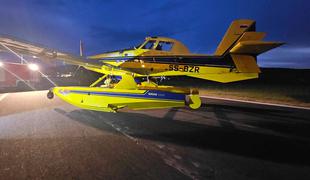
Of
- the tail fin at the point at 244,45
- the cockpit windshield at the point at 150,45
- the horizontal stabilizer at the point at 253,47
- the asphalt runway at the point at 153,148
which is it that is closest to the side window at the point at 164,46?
the cockpit windshield at the point at 150,45

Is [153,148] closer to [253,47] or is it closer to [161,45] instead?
[253,47]

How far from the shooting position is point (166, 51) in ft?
27.3

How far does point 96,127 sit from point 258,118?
520cm

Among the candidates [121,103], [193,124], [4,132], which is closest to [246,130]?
[193,124]

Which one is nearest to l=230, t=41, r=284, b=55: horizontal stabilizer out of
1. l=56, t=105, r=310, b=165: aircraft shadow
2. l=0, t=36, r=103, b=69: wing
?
l=56, t=105, r=310, b=165: aircraft shadow

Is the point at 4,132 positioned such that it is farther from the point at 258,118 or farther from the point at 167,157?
the point at 258,118

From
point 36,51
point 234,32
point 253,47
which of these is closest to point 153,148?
point 253,47

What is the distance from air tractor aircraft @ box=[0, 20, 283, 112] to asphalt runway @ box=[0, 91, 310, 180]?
645mm

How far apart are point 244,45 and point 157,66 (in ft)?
11.8

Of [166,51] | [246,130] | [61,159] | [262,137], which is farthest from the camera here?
[166,51]

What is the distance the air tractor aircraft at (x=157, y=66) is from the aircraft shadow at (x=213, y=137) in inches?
22.5

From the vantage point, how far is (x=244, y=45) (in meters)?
6.83

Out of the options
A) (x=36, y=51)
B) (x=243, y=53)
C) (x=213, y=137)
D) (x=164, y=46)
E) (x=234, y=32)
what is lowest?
(x=213, y=137)

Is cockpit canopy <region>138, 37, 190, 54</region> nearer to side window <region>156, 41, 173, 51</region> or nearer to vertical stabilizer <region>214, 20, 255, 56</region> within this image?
side window <region>156, 41, 173, 51</region>
